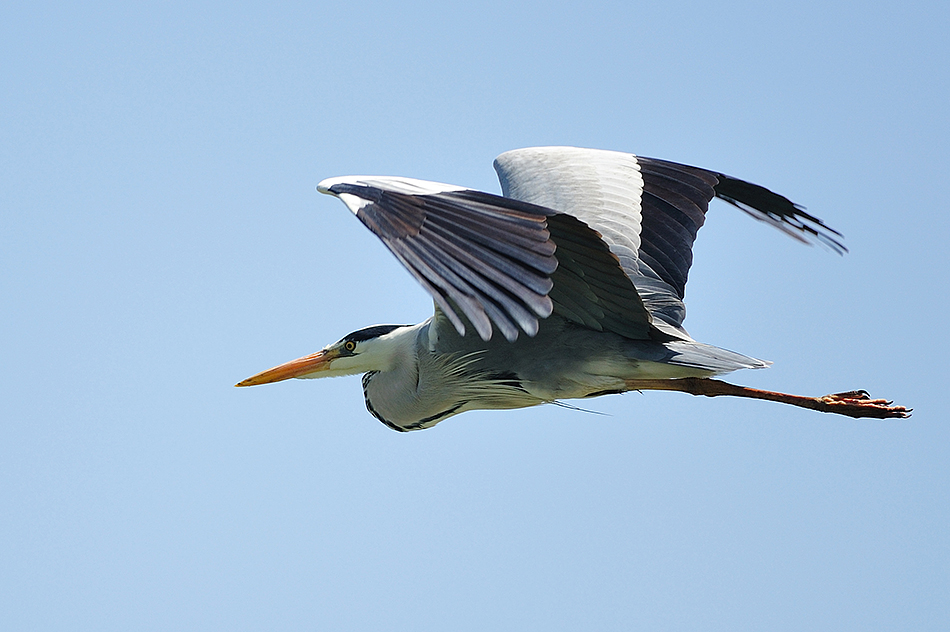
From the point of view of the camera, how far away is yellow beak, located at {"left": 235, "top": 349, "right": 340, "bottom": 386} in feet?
20.7

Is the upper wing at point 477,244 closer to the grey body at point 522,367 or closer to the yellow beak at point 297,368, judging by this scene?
the grey body at point 522,367

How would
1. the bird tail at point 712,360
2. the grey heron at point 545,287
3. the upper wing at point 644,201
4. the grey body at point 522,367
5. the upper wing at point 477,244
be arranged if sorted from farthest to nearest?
the upper wing at point 644,201 → the grey body at point 522,367 → the bird tail at point 712,360 → the grey heron at point 545,287 → the upper wing at point 477,244

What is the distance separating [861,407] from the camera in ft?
20.5

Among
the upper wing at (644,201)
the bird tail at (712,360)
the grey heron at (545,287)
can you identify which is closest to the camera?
the grey heron at (545,287)

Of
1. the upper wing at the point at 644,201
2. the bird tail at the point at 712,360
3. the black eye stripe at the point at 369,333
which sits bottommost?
the bird tail at the point at 712,360

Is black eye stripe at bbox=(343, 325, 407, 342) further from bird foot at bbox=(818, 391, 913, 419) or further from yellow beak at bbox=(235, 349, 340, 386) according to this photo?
bird foot at bbox=(818, 391, 913, 419)

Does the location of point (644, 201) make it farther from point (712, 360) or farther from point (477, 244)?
point (477, 244)

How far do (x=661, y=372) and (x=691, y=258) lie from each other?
95cm

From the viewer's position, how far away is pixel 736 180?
21.7 ft

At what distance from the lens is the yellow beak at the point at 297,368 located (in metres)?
6.30

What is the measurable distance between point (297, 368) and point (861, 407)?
9.43 feet

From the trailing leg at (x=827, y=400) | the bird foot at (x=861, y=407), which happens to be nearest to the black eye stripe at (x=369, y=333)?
the trailing leg at (x=827, y=400)

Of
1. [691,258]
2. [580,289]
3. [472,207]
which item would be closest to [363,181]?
[472,207]

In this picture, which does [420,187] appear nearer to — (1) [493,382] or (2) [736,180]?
(1) [493,382]
